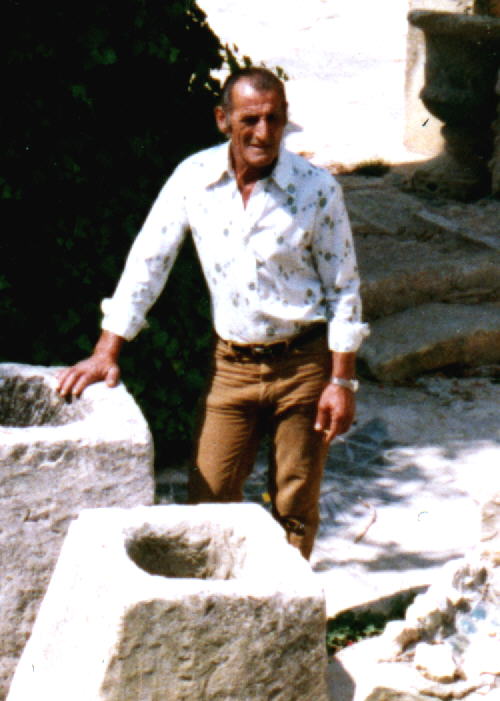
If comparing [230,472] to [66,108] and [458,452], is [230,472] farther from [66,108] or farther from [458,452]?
[458,452]

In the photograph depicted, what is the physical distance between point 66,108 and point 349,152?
624 cm

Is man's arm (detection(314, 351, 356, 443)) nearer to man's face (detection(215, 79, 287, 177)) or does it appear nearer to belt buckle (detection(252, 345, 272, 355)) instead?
belt buckle (detection(252, 345, 272, 355))

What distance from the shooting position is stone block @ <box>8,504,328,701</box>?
2.70 metres

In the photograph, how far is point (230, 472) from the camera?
159 inches

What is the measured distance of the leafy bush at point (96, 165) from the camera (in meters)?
5.18

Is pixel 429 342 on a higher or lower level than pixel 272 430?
lower

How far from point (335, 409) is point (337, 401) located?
0.03 meters

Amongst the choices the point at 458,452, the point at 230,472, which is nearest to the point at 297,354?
the point at 230,472

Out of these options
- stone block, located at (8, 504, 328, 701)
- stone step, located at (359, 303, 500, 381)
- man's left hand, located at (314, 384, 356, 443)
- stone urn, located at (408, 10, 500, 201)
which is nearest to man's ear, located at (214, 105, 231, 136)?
man's left hand, located at (314, 384, 356, 443)

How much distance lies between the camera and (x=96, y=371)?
380 cm

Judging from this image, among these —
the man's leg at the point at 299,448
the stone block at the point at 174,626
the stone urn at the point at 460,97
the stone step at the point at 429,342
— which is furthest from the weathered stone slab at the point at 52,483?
the stone urn at the point at 460,97

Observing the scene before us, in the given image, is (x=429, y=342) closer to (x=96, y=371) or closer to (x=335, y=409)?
(x=335, y=409)

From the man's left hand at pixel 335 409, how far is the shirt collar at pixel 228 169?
0.65 metres

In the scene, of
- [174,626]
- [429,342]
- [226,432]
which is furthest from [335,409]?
[429,342]
